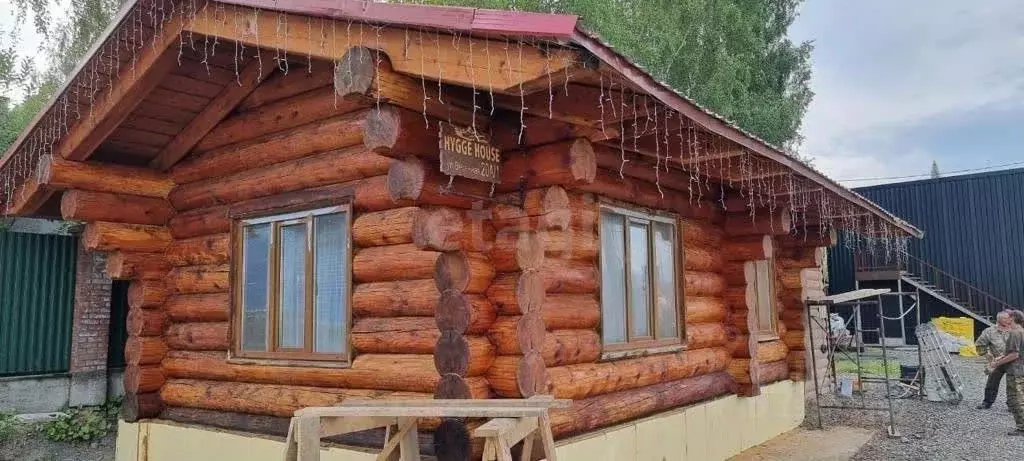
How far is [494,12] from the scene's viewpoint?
3.75 metres

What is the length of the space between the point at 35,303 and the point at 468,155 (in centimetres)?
718

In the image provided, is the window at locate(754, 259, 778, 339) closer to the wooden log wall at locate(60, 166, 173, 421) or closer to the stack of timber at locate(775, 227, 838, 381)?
the stack of timber at locate(775, 227, 838, 381)

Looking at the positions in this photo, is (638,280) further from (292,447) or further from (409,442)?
(292,447)

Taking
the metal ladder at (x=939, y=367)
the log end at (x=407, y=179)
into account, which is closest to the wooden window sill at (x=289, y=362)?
the log end at (x=407, y=179)

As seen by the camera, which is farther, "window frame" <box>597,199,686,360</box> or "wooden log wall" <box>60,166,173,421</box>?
"wooden log wall" <box>60,166,173,421</box>

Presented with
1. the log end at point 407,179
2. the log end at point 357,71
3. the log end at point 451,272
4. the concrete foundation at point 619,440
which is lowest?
the concrete foundation at point 619,440

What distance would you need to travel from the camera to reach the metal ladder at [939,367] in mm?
12266

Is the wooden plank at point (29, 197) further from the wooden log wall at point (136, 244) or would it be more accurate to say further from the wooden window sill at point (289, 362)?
the wooden window sill at point (289, 362)

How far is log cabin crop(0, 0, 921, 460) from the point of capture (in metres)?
4.44

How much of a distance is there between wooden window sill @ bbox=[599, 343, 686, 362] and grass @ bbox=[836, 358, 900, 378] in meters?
9.53

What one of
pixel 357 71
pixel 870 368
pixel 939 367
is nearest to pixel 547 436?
pixel 357 71

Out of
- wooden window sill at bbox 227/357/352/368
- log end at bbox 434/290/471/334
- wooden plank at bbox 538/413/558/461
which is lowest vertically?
wooden plank at bbox 538/413/558/461

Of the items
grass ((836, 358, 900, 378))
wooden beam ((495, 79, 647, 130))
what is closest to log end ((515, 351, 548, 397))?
wooden beam ((495, 79, 647, 130))

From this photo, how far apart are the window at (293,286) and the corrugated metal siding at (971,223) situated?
895 inches
